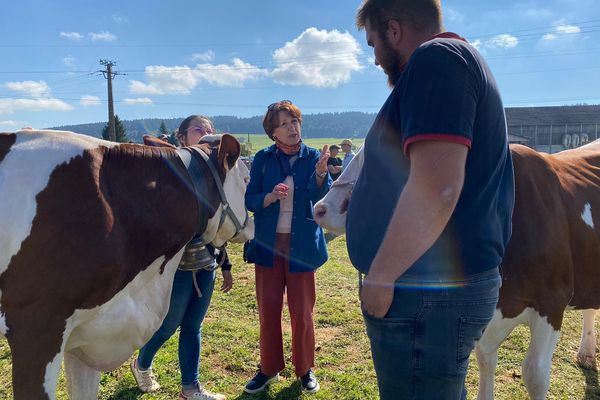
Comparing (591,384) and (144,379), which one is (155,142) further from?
(591,384)

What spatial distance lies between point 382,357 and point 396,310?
0.66ft

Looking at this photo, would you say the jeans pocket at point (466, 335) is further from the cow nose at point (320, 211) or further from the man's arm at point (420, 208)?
the cow nose at point (320, 211)

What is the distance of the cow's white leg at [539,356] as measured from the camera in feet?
9.37

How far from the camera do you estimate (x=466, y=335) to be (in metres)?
1.54

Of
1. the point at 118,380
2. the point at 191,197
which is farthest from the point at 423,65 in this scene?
the point at 118,380

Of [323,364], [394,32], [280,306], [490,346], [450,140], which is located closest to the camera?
[450,140]

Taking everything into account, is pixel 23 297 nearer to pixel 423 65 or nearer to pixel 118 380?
pixel 423 65

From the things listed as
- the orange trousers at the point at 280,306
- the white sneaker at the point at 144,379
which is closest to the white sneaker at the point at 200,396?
the white sneaker at the point at 144,379

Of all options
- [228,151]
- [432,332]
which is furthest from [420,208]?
[228,151]

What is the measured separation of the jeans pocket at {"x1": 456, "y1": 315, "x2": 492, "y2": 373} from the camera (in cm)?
152

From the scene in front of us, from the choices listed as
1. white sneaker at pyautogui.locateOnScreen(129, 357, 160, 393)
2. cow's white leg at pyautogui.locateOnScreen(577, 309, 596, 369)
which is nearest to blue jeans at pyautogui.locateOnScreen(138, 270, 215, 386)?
white sneaker at pyautogui.locateOnScreen(129, 357, 160, 393)

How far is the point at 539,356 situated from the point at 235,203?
7.11 ft

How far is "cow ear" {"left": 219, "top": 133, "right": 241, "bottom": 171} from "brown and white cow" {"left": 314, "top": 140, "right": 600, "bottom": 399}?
1740 millimetres

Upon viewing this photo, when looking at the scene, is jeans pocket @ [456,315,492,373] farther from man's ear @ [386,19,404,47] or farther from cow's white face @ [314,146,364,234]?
man's ear @ [386,19,404,47]
